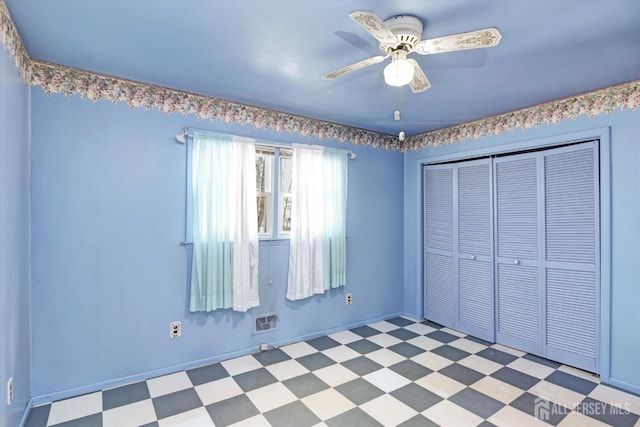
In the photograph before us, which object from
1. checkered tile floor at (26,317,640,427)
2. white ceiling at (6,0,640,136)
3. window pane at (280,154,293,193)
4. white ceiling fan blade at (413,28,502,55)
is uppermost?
white ceiling at (6,0,640,136)

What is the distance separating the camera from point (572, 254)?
297 centimetres

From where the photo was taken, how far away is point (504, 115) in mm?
3400

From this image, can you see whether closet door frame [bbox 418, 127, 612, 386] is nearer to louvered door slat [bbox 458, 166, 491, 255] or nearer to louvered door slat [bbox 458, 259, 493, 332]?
louvered door slat [bbox 458, 166, 491, 255]

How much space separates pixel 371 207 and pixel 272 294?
1.68m

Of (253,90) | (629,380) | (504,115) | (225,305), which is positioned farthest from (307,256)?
(629,380)

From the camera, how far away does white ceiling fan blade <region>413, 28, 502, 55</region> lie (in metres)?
→ 1.47

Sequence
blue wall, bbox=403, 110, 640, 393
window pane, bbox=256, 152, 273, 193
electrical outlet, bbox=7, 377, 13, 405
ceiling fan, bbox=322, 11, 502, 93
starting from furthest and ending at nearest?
window pane, bbox=256, 152, 273, 193 → blue wall, bbox=403, 110, 640, 393 → electrical outlet, bbox=7, 377, 13, 405 → ceiling fan, bbox=322, 11, 502, 93

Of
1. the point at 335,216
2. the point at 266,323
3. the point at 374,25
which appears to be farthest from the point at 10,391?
the point at 335,216

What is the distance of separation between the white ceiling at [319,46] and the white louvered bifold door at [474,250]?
37.5 inches

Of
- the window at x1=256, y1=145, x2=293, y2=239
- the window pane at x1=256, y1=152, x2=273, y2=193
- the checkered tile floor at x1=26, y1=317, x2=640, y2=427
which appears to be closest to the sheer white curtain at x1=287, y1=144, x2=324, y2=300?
the window at x1=256, y1=145, x2=293, y2=239

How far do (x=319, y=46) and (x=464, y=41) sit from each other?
858 millimetres

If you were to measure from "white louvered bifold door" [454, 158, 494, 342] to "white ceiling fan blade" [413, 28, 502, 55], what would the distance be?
2.32 meters

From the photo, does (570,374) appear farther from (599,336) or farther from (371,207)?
(371,207)

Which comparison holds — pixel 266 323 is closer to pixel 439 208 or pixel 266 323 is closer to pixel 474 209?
pixel 439 208
